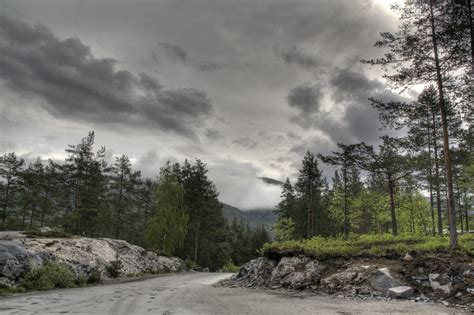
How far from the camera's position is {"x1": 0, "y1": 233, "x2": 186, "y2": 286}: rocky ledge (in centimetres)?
1598

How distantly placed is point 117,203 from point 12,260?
35.9 metres

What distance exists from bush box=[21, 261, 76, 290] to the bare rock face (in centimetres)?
58

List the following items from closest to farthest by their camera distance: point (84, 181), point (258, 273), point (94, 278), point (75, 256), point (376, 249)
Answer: point (376, 249), point (258, 273), point (94, 278), point (75, 256), point (84, 181)

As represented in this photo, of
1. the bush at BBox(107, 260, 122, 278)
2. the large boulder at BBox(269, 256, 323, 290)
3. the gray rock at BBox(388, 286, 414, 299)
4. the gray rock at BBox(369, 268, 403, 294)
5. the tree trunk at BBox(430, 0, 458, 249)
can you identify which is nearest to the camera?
the gray rock at BBox(388, 286, 414, 299)

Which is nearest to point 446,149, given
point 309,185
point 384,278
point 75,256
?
point 384,278

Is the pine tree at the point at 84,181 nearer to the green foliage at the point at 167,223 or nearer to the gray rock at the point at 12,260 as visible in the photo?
the green foliage at the point at 167,223


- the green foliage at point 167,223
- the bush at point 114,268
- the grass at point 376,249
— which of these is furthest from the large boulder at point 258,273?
the green foliage at point 167,223

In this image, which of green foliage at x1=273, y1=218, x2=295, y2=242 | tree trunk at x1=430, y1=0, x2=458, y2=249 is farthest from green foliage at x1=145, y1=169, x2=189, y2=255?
tree trunk at x1=430, y1=0, x2=458, y2=249

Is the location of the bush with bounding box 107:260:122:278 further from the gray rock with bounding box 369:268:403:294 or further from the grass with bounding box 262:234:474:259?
the gray rock with bounding box 369:268:403:294

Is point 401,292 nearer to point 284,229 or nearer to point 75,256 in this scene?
point 75,256

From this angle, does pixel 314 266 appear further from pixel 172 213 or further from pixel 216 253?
pixel 216 253

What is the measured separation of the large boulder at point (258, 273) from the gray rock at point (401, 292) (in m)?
7.73

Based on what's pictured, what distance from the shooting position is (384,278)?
12219 millimetres

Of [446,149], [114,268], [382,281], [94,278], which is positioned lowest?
[94,278]
